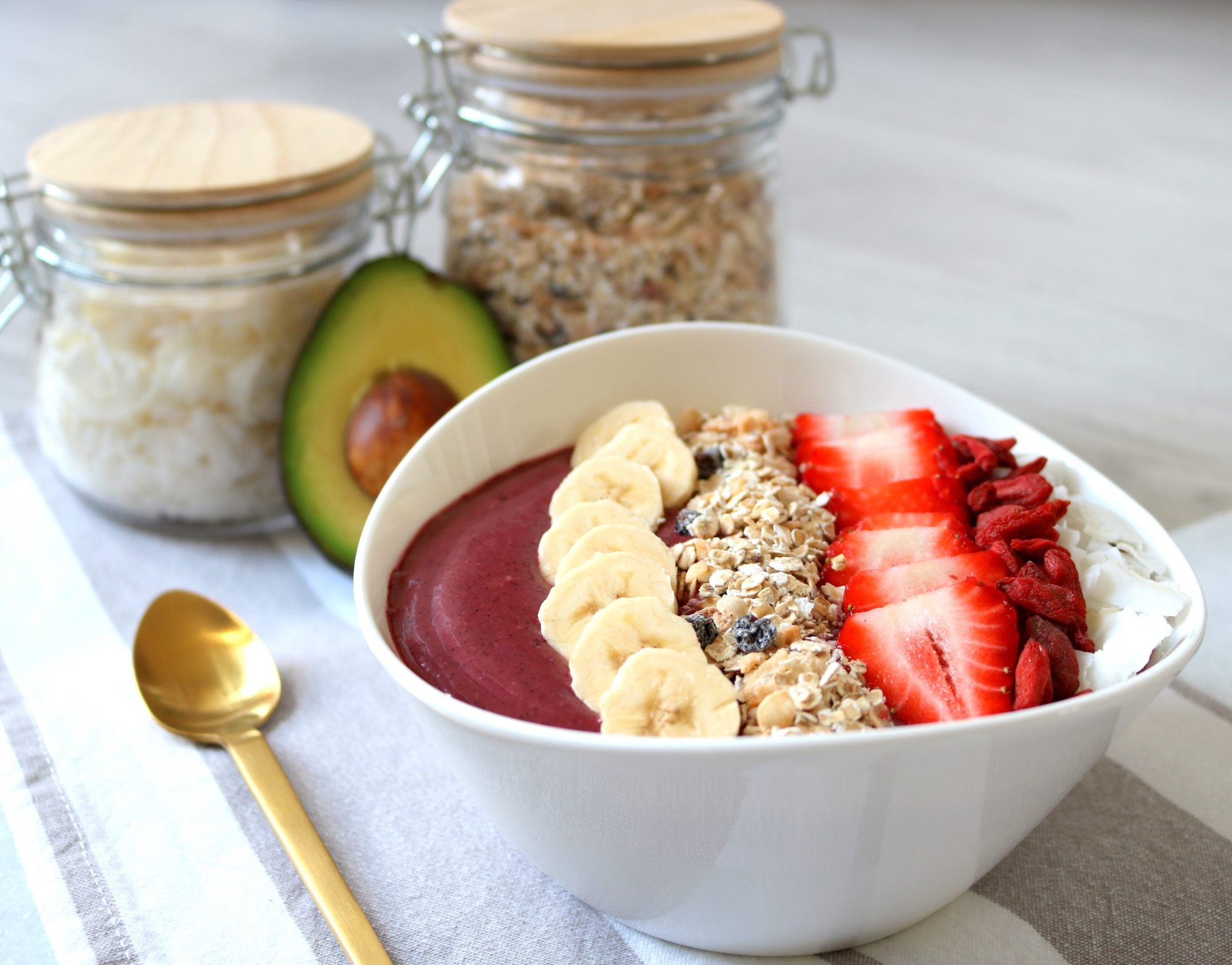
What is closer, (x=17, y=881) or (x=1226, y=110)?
(x=17, y=881)

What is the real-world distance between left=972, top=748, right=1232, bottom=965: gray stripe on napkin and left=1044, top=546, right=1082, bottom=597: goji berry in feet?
0.71

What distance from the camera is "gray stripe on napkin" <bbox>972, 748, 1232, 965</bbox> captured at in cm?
83

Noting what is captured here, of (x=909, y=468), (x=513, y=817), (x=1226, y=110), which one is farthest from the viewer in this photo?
(x=1226, y=110)

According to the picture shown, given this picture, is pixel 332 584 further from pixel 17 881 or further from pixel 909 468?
pixel 909 468

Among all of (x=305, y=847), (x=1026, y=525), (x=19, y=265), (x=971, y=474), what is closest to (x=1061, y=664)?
(x=1026, y=525)

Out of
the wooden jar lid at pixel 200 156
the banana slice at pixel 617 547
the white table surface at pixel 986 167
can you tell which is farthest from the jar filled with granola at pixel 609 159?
the banana slice at pixel 617 547

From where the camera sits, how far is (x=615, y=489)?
102cm

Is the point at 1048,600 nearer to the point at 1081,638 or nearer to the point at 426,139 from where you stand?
the point at 1081,638

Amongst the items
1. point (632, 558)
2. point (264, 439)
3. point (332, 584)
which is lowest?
point (332, 584)

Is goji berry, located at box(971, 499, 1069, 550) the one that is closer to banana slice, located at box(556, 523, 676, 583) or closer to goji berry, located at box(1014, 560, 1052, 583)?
goji berry, located at box(1014, 560, 1052, 583)

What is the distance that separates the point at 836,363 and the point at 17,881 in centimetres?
87

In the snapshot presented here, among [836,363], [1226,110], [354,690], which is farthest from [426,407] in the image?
[1226,110]

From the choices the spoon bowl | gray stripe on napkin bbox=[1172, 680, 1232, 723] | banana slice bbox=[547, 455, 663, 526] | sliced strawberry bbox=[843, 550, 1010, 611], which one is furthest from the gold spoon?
gray stripe on napkin bbox=[1172, 680, 1232, 723]

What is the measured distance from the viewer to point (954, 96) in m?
3.14
